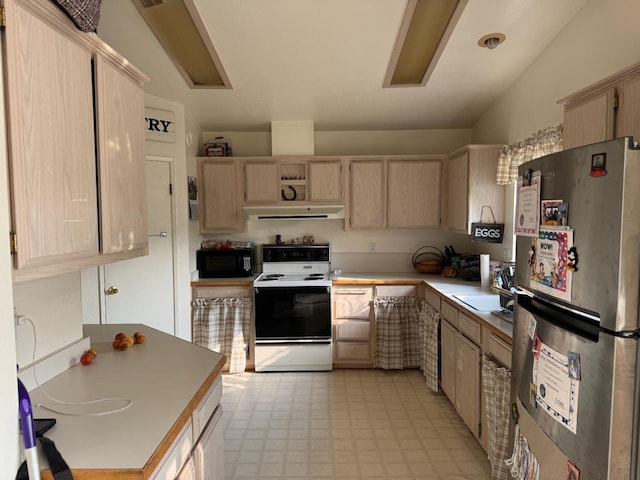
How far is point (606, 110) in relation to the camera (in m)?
1.48

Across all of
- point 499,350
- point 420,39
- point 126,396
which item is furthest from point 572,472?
point 420,39

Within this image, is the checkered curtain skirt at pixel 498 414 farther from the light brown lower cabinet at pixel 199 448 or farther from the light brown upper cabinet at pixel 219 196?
the light brown upper cabinet at pixel 219 196

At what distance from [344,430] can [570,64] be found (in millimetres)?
2862

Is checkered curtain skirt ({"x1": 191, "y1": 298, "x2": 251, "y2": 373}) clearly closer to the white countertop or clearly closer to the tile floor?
the tile floor

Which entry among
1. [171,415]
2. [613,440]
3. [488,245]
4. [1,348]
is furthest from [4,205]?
[488,245]

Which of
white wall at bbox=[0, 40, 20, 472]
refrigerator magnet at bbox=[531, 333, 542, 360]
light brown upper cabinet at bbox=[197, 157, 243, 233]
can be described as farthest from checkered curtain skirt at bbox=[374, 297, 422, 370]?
white wall at bbox=[0, 40, 20, 472]

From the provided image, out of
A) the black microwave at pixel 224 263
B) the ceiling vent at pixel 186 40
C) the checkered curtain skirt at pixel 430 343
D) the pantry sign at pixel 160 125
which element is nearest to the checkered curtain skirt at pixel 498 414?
the checkered curtain skirt at pixel 430 343

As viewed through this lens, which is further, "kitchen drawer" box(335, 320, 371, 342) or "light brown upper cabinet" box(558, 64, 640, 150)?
"kitchen drawer" box(335, 320, 371, 342)

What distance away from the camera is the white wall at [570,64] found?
183 centimetres

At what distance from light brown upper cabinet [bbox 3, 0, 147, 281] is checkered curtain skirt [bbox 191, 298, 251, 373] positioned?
192cm

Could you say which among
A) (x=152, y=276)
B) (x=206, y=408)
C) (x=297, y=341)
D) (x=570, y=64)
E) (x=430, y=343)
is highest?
(x=570, y=64)

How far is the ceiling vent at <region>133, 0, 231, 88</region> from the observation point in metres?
2.14

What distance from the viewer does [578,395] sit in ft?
3.57

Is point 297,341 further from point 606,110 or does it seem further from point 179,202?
point 606,110
